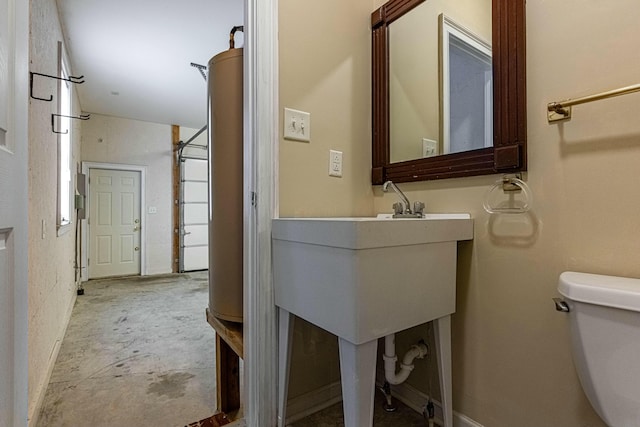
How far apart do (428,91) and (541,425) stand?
1.33m

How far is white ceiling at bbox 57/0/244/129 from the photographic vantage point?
2385 mm

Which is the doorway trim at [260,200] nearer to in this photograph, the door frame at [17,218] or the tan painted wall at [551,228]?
the door frame at [17,218]

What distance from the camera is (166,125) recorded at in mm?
5270

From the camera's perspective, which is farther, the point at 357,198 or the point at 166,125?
the point at 166,125

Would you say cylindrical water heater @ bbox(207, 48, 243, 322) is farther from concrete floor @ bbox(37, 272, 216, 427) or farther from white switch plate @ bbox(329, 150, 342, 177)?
concrete floor @ bbox(37, 272, 216, 427)

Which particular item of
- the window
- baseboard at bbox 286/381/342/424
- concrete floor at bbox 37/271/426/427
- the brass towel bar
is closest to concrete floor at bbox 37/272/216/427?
concrete floor at bbox 37/271/426/427

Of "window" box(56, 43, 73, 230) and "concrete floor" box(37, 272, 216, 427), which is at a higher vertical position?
"window" box(56, 43, 73, 230)

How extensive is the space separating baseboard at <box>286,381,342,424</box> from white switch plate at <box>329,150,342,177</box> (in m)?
0.98

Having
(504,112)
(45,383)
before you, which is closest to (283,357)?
(504,112)

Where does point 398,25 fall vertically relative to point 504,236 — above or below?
above

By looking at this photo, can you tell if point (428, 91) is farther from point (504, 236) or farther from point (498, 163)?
point (504, 236)

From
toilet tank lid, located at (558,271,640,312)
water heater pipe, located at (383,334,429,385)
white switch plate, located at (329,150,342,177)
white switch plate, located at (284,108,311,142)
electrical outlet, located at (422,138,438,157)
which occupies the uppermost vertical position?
white switch plate, located at (284,108,311,142)

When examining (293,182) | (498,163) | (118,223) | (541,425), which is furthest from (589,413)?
(118,223)

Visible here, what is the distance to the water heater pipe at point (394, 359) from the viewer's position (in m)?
1.19
